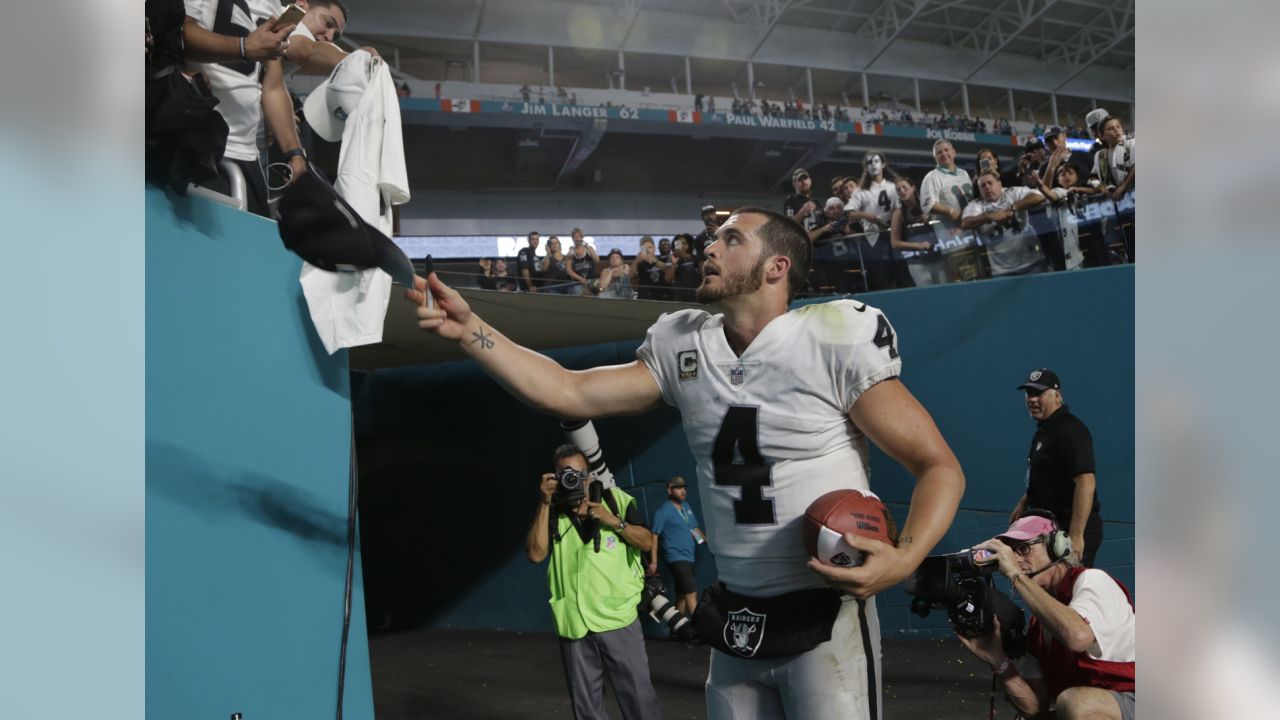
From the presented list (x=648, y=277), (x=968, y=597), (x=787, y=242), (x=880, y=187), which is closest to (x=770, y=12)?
(x=880, y=187)

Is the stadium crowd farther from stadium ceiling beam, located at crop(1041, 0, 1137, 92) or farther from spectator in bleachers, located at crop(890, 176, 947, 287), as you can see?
stadium ceiling beam, located at crop(1041, 0, 1137, 92)

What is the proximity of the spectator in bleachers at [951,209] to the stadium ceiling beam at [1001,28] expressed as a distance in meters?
18.4

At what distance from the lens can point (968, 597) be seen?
3395 millimetres

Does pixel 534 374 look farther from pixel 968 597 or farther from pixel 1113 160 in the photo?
pixel 1113 160

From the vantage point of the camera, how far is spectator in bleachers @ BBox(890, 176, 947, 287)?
899cm

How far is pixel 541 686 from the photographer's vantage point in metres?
8.35

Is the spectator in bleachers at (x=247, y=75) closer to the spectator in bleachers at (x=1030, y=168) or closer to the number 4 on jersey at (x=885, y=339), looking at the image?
the number 4 on jersey at (x=885, y=339)

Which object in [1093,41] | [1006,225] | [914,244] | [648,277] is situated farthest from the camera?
[1093,41]

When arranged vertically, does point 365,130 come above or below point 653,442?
above

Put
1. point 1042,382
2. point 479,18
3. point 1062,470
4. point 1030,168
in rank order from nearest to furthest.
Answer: point 1062,470 < point 1042,382 < point 1030,168 < point 479,18

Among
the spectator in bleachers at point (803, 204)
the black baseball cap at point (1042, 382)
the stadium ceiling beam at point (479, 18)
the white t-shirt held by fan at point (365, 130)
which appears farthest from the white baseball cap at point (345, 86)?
the stadium ceiling beam at point (479, 18)

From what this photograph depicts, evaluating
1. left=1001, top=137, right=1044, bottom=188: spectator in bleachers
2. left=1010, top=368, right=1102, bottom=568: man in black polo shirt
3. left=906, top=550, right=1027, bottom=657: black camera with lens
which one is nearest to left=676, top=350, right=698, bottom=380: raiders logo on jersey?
left=906, top=550, right=1027, bottom=657: black camera with lens

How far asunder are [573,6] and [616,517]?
2115 cm

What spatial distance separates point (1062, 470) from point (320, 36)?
463cm
